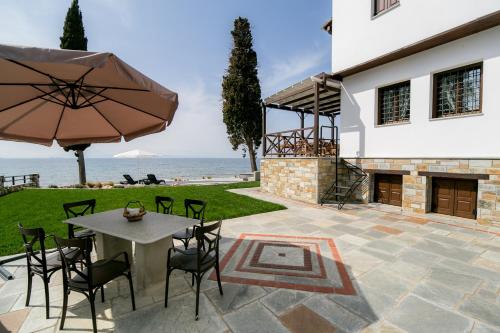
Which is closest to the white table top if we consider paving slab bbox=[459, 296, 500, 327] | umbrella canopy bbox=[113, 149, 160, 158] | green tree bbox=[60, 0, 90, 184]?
paving slab bbox=[459, 296, 500, 327]

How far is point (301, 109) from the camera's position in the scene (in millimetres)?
13375

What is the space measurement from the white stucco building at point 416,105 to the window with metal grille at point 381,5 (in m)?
0.03

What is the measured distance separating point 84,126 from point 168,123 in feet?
6.12

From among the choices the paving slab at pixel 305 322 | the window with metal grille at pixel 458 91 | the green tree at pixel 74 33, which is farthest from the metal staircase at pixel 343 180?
the green tree at pixel 74 33

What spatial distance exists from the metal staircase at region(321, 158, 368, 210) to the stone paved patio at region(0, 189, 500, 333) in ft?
12.8

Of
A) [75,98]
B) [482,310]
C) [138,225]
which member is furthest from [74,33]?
[482,310]

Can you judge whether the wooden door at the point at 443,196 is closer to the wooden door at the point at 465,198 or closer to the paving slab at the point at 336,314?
the wooden door at the point at 465,198

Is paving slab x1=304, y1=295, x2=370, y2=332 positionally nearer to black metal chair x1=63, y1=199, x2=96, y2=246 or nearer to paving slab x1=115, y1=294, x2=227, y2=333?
paving slab x1=115, y1=294, x2=227, y2=333

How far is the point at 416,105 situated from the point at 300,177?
4348mm

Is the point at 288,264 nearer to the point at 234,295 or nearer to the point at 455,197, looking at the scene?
the point at 234,295

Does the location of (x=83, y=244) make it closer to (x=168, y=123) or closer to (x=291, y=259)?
(x=168, y=123)

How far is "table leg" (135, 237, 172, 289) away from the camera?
311 cm

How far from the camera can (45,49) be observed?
2.09 m

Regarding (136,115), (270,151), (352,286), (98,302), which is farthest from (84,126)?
(270,151)
